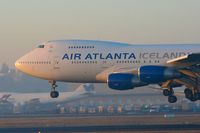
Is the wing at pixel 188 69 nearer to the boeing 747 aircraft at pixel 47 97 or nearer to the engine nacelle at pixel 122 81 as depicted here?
the engine nacelle at pixel 122 81

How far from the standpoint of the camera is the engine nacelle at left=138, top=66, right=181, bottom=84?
7212 cm

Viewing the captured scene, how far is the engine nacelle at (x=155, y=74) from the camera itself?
72.1 meters

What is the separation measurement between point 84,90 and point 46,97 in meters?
13.6

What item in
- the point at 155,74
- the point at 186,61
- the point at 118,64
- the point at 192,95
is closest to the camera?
the point at 155,74

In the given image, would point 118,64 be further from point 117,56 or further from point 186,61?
point 186,61

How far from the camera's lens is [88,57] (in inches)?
3017

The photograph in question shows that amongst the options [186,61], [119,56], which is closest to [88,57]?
[119,56]

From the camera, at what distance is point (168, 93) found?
7688cm

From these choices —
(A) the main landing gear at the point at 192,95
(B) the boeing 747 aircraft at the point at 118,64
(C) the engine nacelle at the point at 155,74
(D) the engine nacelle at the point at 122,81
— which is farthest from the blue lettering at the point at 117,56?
(A) the main landing gear at the point at 192,95

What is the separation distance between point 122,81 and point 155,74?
133 inches

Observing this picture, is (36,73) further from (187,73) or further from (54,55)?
(187,73)

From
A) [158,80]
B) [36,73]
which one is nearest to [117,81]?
[158,80]

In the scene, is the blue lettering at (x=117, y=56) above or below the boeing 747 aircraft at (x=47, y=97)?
above

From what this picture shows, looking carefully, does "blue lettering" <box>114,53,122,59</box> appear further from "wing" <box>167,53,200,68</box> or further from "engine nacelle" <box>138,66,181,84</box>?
"wing" <box>167,53,200,68</box>
